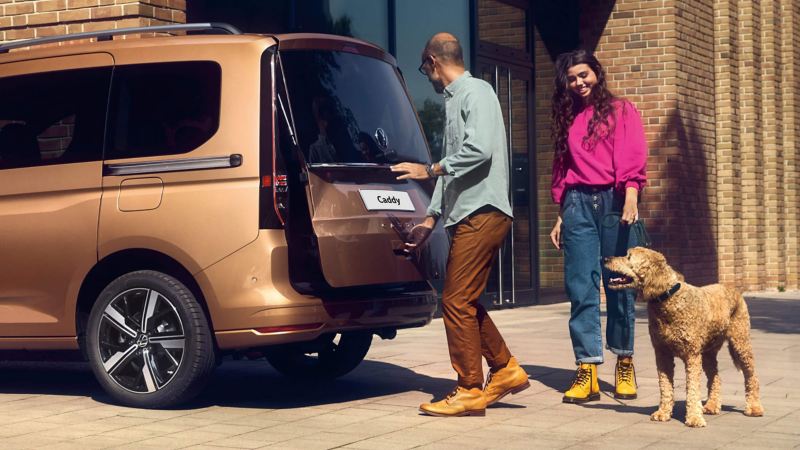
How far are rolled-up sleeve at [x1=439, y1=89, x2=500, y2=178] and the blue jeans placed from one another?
85cm

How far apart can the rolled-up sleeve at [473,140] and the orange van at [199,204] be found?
1.94 feet

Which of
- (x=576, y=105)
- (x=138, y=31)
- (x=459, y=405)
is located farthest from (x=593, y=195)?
(x=138, y=31)

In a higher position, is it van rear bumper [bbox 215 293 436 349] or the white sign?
the white sign

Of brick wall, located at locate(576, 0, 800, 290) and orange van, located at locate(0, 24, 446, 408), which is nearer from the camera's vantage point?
orange van, located at locate(0, 24, 446, 408)

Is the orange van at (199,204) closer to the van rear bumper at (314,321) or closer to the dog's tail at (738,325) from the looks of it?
the van rear bumper at (314,321)

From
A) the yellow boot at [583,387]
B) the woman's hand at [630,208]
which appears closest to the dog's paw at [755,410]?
the yellow boot at [583,387]

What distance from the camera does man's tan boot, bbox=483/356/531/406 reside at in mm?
7242

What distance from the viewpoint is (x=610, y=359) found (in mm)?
9672

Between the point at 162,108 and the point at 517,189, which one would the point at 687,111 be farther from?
the point at 162,108

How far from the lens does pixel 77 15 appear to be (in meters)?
10.2

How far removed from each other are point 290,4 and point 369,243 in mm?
4859

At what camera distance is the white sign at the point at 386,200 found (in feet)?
24.0

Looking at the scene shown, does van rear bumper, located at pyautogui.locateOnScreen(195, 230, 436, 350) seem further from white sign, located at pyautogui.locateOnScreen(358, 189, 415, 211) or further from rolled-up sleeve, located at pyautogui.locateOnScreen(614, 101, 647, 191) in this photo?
rolled-up sleeve, located at pyautogui.locateOnScreen(614, 101, 647, 191)

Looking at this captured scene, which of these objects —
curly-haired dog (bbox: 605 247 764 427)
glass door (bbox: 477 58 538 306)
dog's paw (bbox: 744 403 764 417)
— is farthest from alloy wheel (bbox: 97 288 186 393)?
glass door (bbox: 477 58 538 306)
